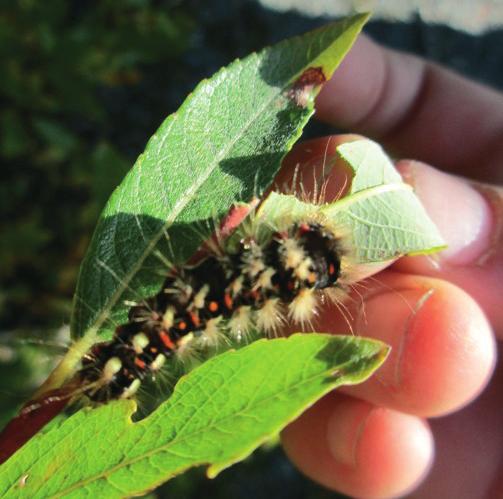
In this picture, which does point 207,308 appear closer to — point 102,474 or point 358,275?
point 358,275

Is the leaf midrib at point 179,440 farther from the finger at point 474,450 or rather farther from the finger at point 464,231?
the finger at point 474,450

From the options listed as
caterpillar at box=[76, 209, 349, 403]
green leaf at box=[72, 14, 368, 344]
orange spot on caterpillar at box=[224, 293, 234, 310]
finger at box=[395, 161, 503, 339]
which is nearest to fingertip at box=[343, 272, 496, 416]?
finger at box=[395, 161, 503, 339]

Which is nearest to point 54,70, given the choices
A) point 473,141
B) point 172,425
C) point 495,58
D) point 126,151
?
point 126,151

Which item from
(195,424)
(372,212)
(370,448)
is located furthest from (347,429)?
(195,424)

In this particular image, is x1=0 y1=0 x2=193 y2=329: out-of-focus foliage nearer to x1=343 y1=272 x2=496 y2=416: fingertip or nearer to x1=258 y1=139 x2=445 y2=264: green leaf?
x1=343 y1=272 x2=496 y2=416: fingertip

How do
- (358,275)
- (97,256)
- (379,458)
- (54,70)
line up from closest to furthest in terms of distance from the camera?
1. (97,256)
2. (358,275)
3. (379,458)
4. (54,70)

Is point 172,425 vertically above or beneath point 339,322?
above
